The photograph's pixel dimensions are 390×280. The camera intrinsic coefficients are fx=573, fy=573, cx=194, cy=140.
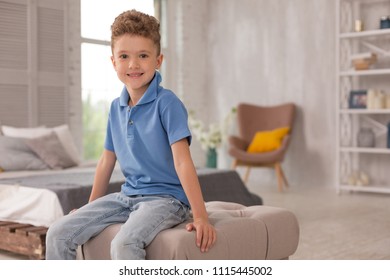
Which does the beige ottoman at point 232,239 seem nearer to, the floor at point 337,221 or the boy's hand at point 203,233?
the boy's hand at point 203,233

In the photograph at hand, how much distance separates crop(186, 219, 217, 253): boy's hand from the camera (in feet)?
5.28

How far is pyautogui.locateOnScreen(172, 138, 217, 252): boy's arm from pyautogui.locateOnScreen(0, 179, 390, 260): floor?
142 cm

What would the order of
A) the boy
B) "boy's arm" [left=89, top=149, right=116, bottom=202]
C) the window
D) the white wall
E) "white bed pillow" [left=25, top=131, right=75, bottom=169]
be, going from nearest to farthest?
the boy < "boy's arm" [left=89, top=149, right=116, bottom=202] < "white bed pillow" [left=25, top=131, right=75, bottom=169] < the window < the white wall

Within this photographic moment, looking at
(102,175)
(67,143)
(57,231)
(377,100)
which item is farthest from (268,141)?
(57,231)

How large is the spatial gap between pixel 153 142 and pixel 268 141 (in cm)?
450

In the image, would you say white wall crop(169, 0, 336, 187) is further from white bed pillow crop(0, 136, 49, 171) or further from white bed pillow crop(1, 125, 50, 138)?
white bed pillow crop(0, 136, 49, 171)

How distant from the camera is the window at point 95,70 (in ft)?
19.4

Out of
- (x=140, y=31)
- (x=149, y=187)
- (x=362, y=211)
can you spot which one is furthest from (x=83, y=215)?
(x=362, y=211)

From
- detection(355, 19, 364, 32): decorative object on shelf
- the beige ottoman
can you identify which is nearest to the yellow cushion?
detection(355, 19, 364, 32): decorative object on shelf

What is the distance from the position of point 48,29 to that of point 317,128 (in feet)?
9.87

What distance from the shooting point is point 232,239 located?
1.75m

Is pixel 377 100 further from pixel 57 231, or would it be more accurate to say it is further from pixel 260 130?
pixel 57 231

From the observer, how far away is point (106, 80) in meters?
6.16
